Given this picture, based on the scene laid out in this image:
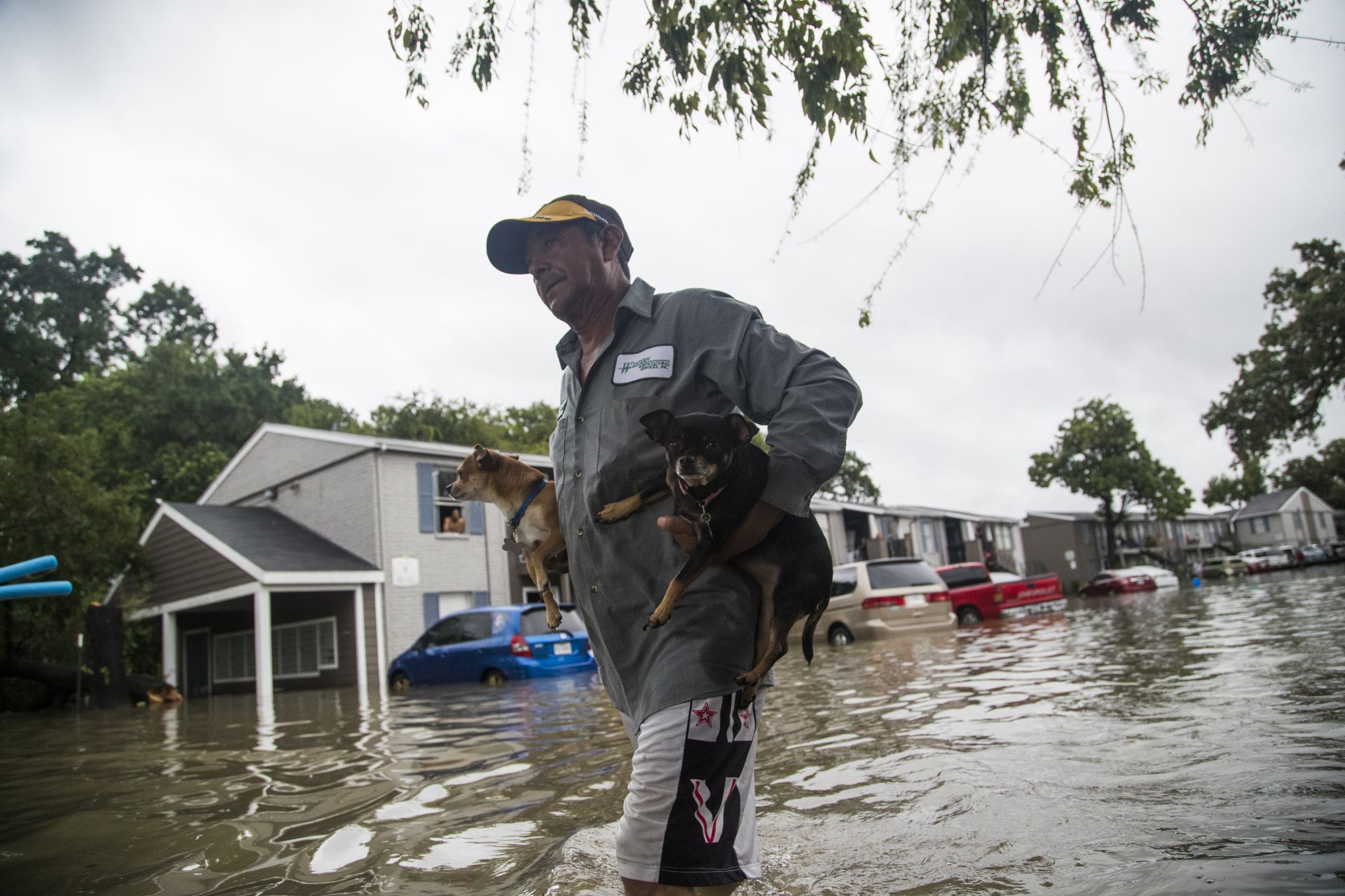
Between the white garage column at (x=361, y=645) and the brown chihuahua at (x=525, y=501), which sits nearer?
the brown chihuahua at (x=525, y=501)

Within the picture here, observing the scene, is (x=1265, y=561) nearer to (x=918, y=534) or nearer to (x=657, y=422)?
(x=918, y=534)

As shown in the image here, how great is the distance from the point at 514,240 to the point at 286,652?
77.7 feet

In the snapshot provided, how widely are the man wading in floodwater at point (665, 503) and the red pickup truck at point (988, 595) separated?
60.4 ft

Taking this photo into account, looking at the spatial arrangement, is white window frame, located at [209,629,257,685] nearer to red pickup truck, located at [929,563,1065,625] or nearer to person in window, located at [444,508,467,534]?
person in window, located at [444,508,467,534]

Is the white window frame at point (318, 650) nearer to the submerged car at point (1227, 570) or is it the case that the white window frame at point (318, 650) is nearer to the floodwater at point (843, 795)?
the floodwater at point (843, 795)

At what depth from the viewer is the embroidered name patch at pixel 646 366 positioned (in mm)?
2420

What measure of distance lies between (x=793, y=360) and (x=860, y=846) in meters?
2.11

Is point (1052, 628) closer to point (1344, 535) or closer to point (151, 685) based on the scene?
point (151, 685)

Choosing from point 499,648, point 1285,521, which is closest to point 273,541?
point 499,648

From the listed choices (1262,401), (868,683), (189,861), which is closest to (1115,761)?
(189,861)

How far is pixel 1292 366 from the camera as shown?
2308 cm

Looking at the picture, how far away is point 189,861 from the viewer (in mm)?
3811

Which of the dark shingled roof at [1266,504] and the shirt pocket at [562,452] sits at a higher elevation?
the dark shingled roof at [1266,504]

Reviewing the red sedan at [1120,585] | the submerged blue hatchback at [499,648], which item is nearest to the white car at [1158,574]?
the red sedan at [1120,585]
